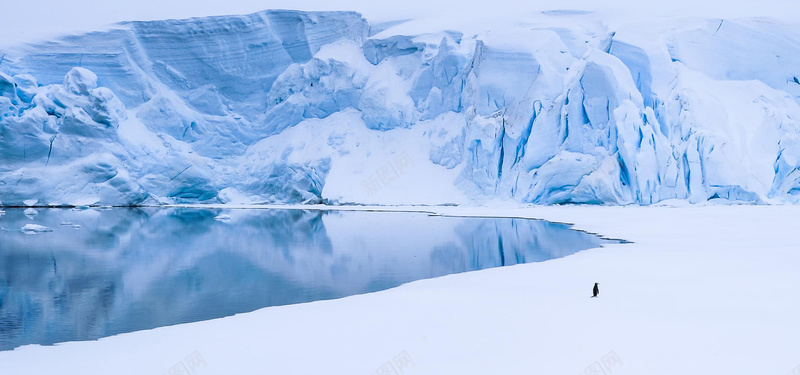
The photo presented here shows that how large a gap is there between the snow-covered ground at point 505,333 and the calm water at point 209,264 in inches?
38.2

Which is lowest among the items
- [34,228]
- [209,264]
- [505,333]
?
[34,228]

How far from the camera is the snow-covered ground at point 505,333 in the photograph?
13.4 feet

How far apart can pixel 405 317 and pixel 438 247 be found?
6.83 meters

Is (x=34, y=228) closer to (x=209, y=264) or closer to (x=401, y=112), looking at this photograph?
(x=209, y=264)

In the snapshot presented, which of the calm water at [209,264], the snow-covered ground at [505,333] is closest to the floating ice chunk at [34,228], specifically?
the calm water at [209,264]

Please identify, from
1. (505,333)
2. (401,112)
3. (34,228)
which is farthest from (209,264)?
(401,112)

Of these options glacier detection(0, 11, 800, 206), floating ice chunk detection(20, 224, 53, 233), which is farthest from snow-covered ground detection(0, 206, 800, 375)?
glacier detection(0, 11, 800, 206)

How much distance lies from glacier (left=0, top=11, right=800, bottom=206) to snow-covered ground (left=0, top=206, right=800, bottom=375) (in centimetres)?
1631

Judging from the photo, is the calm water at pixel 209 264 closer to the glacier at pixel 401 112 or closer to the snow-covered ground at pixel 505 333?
the snow-covered ground at pixel 505 333

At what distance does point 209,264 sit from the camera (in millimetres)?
10383

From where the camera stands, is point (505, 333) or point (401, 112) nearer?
point (505, 333)

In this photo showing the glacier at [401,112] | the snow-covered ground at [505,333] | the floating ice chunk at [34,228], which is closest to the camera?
the snow-covered ground at [505,333]

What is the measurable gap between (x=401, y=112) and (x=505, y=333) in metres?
27.6

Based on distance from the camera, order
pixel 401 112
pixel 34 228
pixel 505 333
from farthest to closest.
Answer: pixel 401 112
pixel 34 228
pixel 505 333
